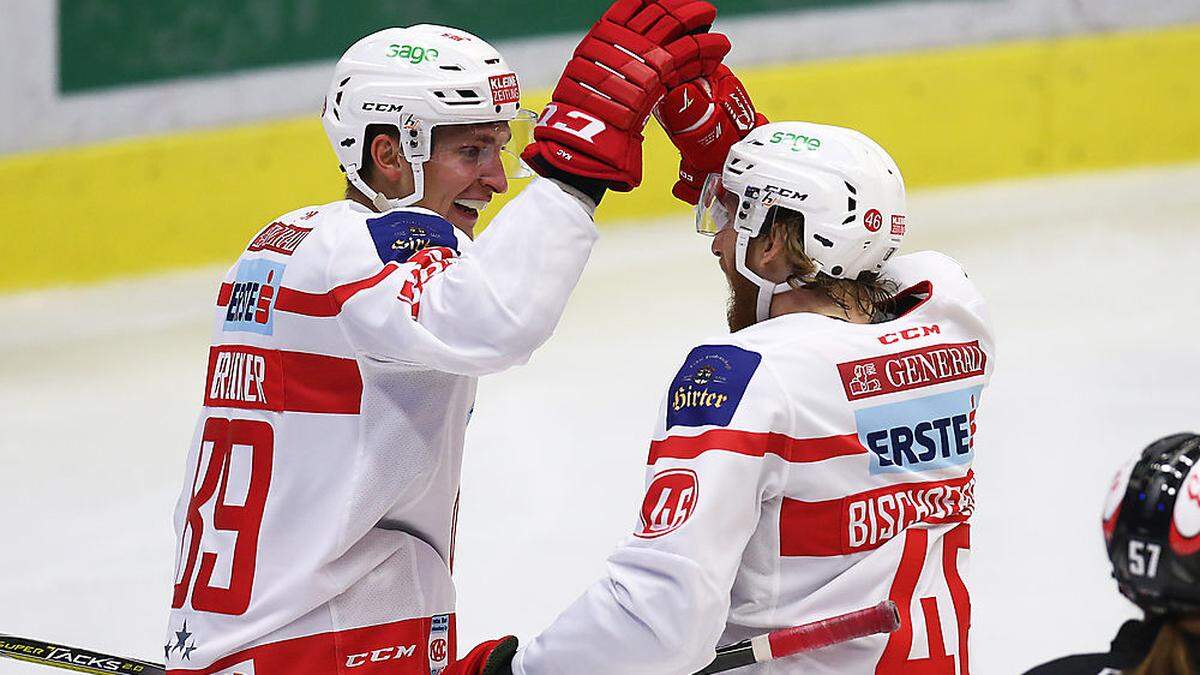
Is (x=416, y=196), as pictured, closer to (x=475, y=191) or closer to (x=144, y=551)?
(x=475, y=191)

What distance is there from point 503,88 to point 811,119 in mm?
5800

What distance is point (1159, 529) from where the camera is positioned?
181 centimetres

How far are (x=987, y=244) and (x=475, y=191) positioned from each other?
5.47m

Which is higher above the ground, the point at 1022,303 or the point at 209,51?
the point at 209,51

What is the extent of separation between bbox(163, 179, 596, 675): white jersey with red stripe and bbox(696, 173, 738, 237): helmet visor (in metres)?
0.27

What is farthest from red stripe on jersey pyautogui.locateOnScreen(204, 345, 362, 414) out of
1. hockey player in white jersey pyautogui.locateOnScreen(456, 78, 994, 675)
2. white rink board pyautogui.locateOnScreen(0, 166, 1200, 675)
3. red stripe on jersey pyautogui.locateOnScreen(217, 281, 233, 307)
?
white rink board pyautogui.locateOnScreen(0, 166, 1200, 675)

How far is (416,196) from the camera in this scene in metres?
2.84

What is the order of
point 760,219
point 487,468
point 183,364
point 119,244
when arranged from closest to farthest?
point 760,219, point 487,468, point 183,364, point 119,244

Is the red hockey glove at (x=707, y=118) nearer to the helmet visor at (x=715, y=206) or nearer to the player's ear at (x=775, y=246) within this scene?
the helmet visor at (x=715, y=206)

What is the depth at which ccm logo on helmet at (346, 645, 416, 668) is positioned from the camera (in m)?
2.67

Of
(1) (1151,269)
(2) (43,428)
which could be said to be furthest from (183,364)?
(1) (1151,269)

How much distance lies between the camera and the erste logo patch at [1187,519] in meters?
1.78

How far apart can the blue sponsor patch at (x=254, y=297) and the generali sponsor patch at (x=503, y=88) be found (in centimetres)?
46

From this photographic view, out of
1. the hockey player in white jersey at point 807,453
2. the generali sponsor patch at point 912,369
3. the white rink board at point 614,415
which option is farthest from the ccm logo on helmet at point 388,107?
the white rink board at point 614,415
